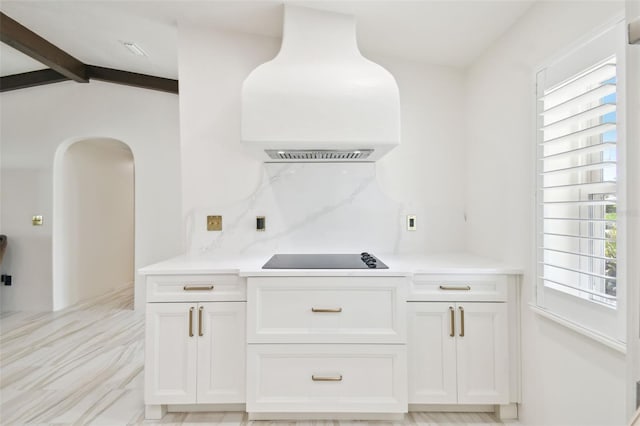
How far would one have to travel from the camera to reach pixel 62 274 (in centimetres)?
413

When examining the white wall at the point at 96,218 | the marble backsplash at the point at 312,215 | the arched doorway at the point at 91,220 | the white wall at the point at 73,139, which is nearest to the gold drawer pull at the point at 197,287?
the marble backsplash at the point at 312,215

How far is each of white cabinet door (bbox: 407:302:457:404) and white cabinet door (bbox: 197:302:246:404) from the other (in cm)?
88

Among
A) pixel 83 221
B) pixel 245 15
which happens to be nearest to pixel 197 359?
pixel 245 15

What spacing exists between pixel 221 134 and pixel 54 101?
2909 millimetres

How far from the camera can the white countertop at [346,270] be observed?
1795mm

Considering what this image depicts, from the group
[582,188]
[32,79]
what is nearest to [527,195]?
[582,188]

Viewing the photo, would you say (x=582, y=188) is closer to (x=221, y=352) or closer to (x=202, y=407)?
(x=221, y=352)

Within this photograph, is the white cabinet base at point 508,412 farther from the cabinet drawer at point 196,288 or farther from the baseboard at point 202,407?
the cabinet drawer at point 196,288

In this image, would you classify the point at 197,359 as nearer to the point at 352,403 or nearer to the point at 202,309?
the point at 202,309

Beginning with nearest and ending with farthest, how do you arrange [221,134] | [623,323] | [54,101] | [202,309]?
[623,323], [202,309], [221,134], [54,101]

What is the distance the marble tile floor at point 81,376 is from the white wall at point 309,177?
1006 millimetres

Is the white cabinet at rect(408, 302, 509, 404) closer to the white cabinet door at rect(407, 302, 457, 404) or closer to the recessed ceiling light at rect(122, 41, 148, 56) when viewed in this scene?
the white cabinet door at rect(407, 302, 457, 404)

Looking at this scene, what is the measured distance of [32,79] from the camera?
380 centimetres

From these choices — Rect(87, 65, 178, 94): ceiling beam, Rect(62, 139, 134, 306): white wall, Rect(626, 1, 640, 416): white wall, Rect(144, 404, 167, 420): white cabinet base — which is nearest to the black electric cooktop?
Rect(144, 404, 167, 420): white cabinet base
